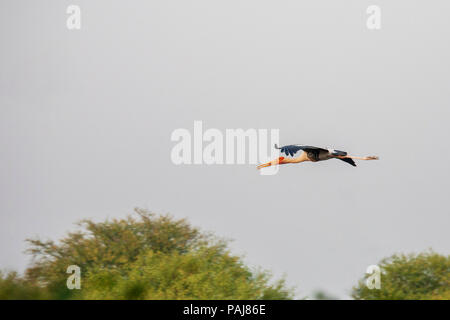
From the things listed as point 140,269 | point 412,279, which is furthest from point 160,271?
point 412,279

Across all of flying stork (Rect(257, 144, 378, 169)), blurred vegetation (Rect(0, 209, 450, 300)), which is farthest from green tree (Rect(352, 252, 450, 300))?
flying stork (Rect(257, 144, 378, 169))

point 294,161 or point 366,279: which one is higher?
point 294,161

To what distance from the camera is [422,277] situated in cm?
4338

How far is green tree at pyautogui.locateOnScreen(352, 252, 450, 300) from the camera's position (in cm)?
4112

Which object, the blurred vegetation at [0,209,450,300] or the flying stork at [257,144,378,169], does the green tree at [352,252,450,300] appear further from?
the flying stork at [257,144,378,169]

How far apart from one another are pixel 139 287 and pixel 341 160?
37.0 ft

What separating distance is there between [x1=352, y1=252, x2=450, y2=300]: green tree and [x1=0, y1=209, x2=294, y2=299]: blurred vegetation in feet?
19.2

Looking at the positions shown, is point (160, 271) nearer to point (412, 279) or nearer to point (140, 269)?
point (140, 269)

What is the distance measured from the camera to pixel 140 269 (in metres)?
43.6

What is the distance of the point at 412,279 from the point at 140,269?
13.9 m

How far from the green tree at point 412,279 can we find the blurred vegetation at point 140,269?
5851 mm
